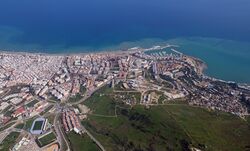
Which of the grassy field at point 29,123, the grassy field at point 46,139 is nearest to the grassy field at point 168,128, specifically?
the grassy field at point 46,139

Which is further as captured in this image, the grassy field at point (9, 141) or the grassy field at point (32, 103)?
the grassy field at point (32, 103)

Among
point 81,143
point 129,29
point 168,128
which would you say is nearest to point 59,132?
point 81,143

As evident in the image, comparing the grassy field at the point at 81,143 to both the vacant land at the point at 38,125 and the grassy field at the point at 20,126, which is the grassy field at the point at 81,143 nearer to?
the vacant land at the point at 38,125

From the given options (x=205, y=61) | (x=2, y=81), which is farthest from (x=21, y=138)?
(x=205, y=61)

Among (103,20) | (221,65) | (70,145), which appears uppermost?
(103,20)

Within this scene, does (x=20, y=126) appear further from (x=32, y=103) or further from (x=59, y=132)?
(x=32, y=103)

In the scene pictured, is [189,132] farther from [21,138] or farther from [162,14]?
A: [162,14]
